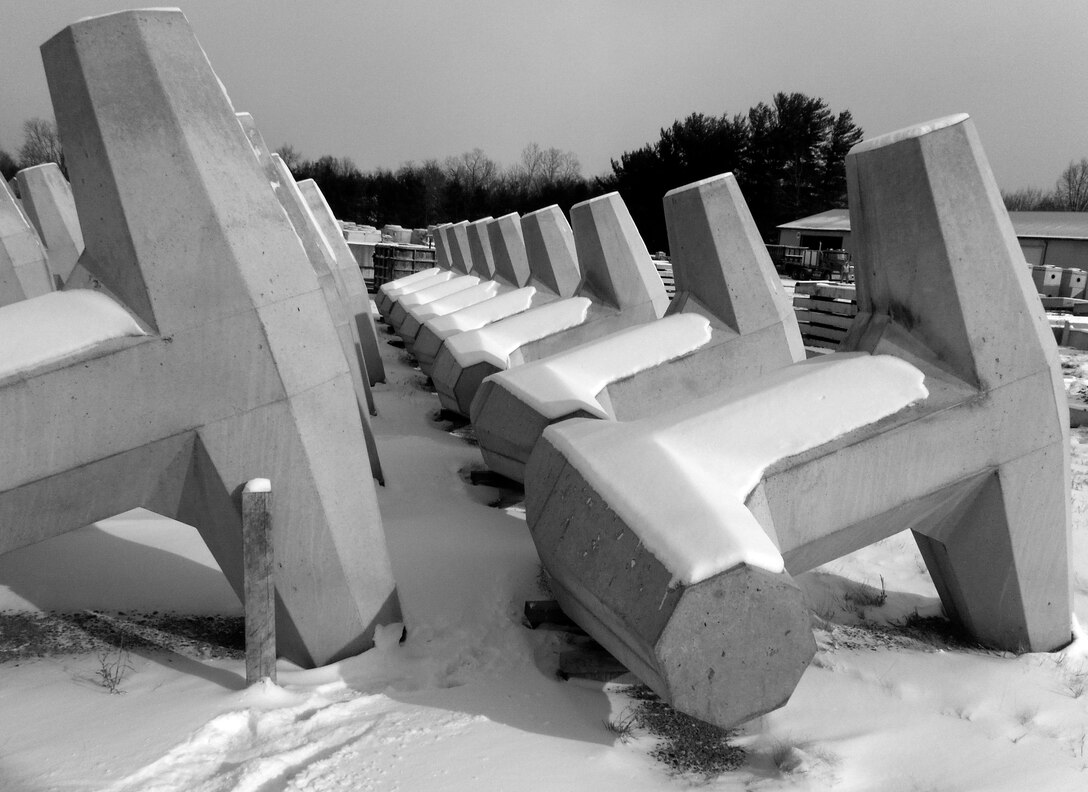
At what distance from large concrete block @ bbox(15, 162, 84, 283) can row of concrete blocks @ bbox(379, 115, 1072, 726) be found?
34.3 feet

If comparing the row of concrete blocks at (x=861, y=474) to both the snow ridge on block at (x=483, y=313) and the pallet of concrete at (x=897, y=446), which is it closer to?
the pallet of concrete at (x=897, y=446)

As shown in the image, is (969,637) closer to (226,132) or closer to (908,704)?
(908,704)

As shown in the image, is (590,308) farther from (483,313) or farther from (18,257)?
(18,257)

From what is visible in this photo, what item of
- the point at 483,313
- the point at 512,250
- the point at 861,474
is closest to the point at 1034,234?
the point at 512,250

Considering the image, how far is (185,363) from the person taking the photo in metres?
3.68

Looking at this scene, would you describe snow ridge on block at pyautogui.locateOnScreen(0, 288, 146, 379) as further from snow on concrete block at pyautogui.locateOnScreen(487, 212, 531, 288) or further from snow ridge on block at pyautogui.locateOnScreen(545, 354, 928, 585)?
snow on concrete block at pyautogui.locateOnScreen(487, 212, 531, 288)

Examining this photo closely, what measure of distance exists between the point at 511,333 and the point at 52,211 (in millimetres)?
7560

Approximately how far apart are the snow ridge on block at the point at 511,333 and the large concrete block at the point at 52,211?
6563mm

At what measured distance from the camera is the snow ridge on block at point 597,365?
5.82 metres

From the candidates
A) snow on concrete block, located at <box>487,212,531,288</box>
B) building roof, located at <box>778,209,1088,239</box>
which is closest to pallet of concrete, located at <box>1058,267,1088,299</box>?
building roof, located at <box>778,209,1088,239</box>

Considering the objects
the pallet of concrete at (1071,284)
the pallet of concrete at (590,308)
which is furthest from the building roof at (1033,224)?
the pallet of concrete at (590,308)

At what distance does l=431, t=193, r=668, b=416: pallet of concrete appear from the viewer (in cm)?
884

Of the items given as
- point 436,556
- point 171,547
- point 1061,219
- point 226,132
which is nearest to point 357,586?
point 436,556

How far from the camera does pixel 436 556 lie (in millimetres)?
5258
